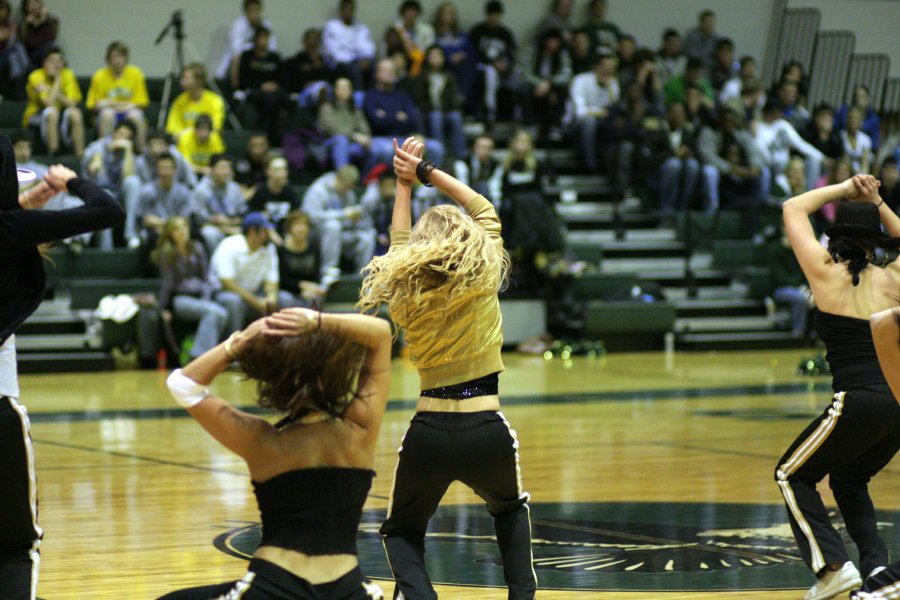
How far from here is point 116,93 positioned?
16.5m

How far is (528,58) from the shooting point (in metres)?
20.9

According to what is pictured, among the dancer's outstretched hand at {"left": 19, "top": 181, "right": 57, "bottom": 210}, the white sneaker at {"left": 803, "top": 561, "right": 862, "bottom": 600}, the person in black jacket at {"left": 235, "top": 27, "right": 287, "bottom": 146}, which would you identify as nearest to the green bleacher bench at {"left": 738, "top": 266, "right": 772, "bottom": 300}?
the person in black jacket at {"left": 235, "top": 27, "right": 287, "bottom": 146}

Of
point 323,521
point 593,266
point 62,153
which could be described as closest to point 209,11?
point 62,153

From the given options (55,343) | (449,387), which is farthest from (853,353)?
(55,343)

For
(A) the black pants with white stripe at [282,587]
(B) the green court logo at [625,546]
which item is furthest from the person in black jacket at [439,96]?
(A) the black pants with white stripe at [282,587]

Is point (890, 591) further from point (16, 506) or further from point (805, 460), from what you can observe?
point (16, 506)

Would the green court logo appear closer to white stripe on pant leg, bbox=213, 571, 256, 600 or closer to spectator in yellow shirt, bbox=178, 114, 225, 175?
white stripe on pant leg, bbox=213, 571, 256, 600

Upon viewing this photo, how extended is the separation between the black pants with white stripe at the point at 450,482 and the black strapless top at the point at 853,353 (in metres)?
1.34

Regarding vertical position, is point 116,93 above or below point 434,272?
below

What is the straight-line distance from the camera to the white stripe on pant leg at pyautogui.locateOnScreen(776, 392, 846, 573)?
190 inches

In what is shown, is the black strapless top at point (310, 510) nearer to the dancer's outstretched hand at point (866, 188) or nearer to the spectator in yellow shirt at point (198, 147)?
the dancer's outstretched hand at point (866, 188)

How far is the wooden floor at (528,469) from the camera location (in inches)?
207

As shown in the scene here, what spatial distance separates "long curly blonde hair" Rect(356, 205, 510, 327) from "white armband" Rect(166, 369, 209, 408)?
99 centimetres

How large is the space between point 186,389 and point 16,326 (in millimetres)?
768
